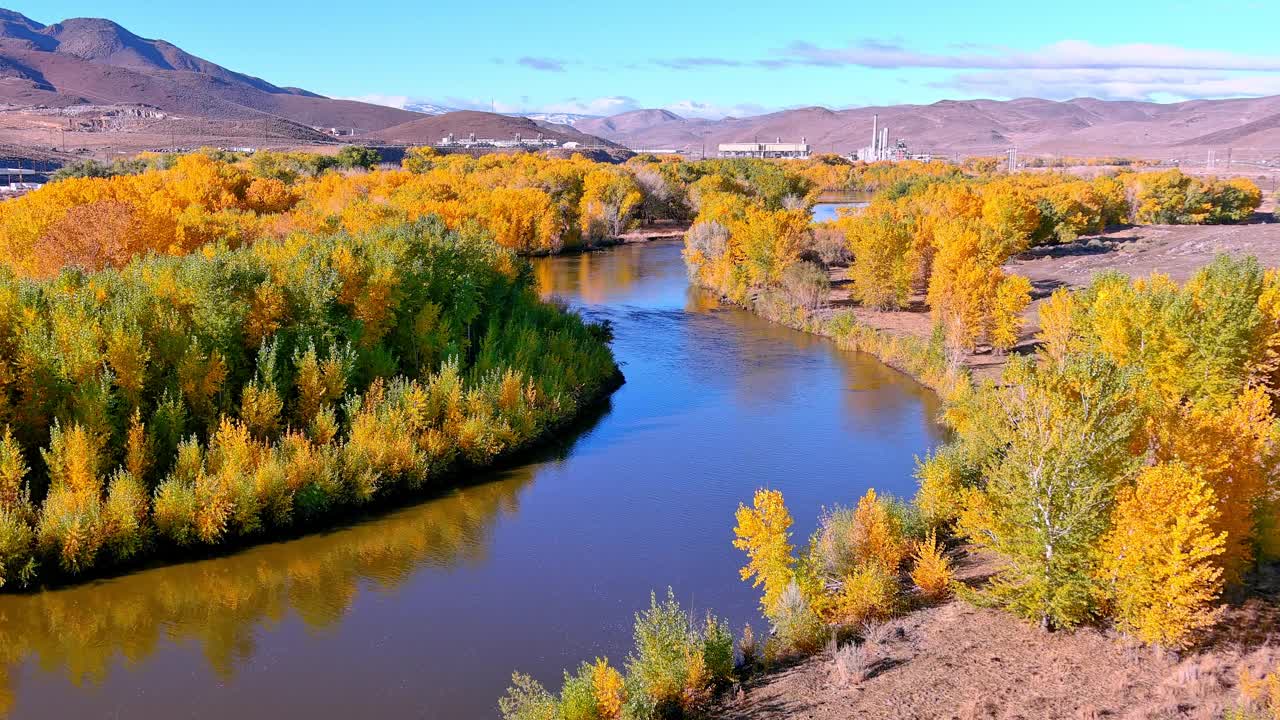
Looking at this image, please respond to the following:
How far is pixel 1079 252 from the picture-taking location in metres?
51.6

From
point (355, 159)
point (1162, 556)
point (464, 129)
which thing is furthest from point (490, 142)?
point (1162, 556)

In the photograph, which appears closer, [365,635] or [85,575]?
[365,635]

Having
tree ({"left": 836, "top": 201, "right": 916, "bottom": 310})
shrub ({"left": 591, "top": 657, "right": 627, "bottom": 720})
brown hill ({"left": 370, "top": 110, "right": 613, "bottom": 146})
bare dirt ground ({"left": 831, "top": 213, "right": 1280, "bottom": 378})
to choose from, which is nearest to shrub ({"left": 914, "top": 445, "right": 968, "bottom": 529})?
shrub ({"left": 591, "top": 657, "right": 627, "bottom": 720})

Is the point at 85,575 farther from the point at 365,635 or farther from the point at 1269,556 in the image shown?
the point at 1269,556

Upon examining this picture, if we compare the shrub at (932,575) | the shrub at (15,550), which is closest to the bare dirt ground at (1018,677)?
the shrub at (932,575)

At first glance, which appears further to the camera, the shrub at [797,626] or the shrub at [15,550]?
the shrub at [15,550]

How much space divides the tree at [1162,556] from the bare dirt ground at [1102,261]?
1716cm

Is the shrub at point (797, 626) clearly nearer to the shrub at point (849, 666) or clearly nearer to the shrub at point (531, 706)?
the shrub at point (849, 666)

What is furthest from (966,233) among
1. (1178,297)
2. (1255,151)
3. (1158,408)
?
(1255,151)

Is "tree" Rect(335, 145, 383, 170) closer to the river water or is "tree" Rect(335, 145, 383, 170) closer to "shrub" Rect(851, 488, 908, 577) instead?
the river water

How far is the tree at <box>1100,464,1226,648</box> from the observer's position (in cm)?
1175

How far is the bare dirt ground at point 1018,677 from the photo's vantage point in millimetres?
11602

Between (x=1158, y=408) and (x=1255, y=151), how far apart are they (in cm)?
15594

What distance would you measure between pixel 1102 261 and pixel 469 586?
136 ft
